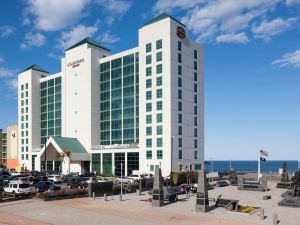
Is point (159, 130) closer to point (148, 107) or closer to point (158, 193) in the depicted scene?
point (148, 107)

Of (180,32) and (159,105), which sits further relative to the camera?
(180,32)

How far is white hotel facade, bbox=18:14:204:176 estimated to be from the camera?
73.8 meters

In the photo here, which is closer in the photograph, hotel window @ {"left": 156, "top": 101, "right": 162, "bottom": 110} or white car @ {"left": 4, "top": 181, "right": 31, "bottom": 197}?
white car @ {"left": 4, "top": 181, "right": 31, "bottom": 197}

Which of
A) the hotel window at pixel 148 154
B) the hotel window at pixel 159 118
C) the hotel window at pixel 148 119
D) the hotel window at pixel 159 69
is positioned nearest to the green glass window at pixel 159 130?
the hotel window at pixel 159 118

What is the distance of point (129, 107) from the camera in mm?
84250

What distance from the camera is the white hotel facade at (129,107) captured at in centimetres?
7375

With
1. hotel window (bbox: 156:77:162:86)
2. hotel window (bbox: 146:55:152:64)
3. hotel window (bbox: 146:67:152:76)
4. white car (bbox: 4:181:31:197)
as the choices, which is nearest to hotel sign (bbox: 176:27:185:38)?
hotel window (bbox: 146:55:152:64)

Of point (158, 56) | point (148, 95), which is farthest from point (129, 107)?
point (158, 56)

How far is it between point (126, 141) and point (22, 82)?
48044 mm

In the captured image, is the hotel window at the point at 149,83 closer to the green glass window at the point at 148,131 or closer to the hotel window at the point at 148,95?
the hotel window at the point at 148,95

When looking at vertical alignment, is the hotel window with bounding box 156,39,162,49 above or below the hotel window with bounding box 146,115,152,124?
above

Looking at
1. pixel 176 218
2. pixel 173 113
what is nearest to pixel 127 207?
pixel 176 218

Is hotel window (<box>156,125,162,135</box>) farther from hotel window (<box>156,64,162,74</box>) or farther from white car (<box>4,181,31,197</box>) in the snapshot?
white car (<box>4,181,31,197</box>)

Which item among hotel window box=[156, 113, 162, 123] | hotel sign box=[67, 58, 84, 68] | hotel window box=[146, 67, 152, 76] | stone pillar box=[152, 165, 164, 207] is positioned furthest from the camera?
hotel sign box=[67, 58, 84, 68]
